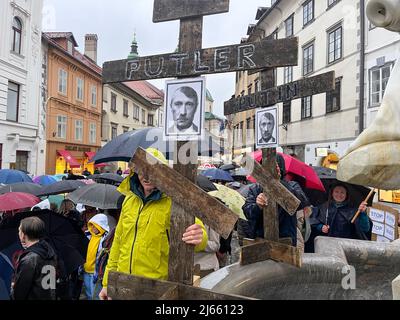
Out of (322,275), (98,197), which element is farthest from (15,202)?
(322,275)

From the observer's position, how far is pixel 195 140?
245 cm

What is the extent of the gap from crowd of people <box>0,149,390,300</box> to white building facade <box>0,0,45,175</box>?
599 inches

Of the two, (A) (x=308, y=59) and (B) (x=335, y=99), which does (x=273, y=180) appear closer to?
(B) (x=335, y=99)

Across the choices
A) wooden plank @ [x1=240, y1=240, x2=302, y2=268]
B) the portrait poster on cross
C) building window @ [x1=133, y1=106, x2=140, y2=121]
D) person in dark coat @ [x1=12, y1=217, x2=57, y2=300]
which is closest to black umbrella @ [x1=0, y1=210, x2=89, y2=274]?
person in dark coat @ [x1=12, y1=217, x2=57, y2=300]

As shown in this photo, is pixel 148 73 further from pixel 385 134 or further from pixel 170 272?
pixel 385 134

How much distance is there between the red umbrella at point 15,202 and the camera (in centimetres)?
511

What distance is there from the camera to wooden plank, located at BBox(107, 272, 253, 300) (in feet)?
7.41

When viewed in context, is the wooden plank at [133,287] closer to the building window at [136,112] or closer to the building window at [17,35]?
the building window at [17,35]

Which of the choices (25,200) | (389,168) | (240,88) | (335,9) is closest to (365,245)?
(389,168)

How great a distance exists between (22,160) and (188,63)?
63.1 feet

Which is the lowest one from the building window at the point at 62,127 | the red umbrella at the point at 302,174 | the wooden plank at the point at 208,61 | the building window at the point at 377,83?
the red umbrella at the point at 302,174

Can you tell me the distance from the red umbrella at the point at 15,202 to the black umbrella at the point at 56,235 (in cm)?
122

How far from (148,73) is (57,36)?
2457 centimetres

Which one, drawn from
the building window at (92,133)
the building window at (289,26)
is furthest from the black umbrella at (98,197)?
the building window at (92,133)
